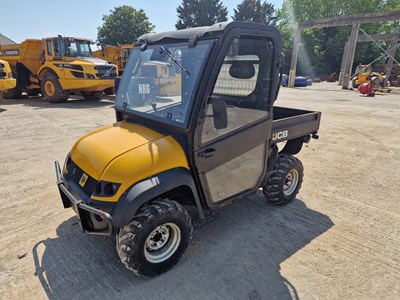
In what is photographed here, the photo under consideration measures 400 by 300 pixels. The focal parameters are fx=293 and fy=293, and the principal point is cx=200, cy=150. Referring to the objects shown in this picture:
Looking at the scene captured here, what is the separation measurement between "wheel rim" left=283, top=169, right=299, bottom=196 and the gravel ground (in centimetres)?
19

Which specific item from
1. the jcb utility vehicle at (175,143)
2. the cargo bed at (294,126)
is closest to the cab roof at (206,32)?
the jcb utility vehicle at (175,143)

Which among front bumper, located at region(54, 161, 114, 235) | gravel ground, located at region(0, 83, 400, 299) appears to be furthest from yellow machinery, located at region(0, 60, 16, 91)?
front bumper, located at region(54, 161, 114, 235)

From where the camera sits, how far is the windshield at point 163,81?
2.44 meters

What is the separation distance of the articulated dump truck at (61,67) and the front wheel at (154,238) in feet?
30.1

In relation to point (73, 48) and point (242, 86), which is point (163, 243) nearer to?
point (242, 86)

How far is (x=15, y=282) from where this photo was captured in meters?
2.40

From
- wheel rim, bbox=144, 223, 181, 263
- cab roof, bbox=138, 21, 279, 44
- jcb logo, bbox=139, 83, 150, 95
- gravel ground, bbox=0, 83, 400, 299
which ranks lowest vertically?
gravel ground, bbox=0, 83, 400, 299

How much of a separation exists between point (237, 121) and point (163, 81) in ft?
2.59

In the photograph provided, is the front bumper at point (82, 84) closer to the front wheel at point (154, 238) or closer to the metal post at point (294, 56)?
the front wheel at point (154, 238)

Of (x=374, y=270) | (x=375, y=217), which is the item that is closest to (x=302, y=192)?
(x=375, y=217)

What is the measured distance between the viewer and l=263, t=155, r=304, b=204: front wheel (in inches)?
135

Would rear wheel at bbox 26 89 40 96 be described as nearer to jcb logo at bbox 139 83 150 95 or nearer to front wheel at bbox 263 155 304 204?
jcb logo at bbox 139 83 150 95

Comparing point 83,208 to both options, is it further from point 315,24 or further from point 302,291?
point 315,24

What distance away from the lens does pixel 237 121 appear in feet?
9.20
